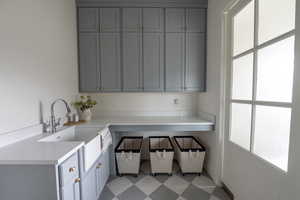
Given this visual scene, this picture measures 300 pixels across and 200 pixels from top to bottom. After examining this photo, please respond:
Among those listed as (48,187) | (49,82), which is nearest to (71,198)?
(48,187)

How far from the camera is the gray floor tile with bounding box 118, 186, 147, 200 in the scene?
5.59ft

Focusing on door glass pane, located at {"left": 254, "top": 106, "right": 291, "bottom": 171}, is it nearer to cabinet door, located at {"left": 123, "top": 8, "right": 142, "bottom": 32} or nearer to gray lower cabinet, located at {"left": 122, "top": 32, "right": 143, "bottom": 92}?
gray lower cabinet, located at {"left": 122, "top": 32, "right": 143, "bottom": 92}

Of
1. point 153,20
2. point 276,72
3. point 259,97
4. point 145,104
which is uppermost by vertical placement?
point 153,20

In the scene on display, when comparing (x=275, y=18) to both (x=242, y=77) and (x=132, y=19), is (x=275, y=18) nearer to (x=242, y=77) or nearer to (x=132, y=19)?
A: (x=242, y=77)

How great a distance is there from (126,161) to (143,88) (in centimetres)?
113

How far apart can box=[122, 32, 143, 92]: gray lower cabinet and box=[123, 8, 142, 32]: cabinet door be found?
8cm

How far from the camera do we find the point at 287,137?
101 centimetres

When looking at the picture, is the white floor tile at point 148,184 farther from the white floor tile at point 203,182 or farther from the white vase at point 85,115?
the white vase at point 85,115

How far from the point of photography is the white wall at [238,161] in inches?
35.3

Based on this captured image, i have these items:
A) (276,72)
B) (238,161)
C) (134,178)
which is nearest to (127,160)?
(134,178)

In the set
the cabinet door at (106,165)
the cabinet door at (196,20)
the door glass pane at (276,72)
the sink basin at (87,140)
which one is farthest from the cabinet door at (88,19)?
the door glass pane at (276,72)

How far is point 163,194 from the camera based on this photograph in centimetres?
176

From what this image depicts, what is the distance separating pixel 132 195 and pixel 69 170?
1.07m

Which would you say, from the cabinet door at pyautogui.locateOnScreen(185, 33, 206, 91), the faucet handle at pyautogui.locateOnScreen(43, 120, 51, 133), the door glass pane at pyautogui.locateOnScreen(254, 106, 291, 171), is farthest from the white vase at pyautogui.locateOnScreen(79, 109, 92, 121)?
the door glass pane at pyautogui.locateOnScreen(254, 106, 291, 171)
